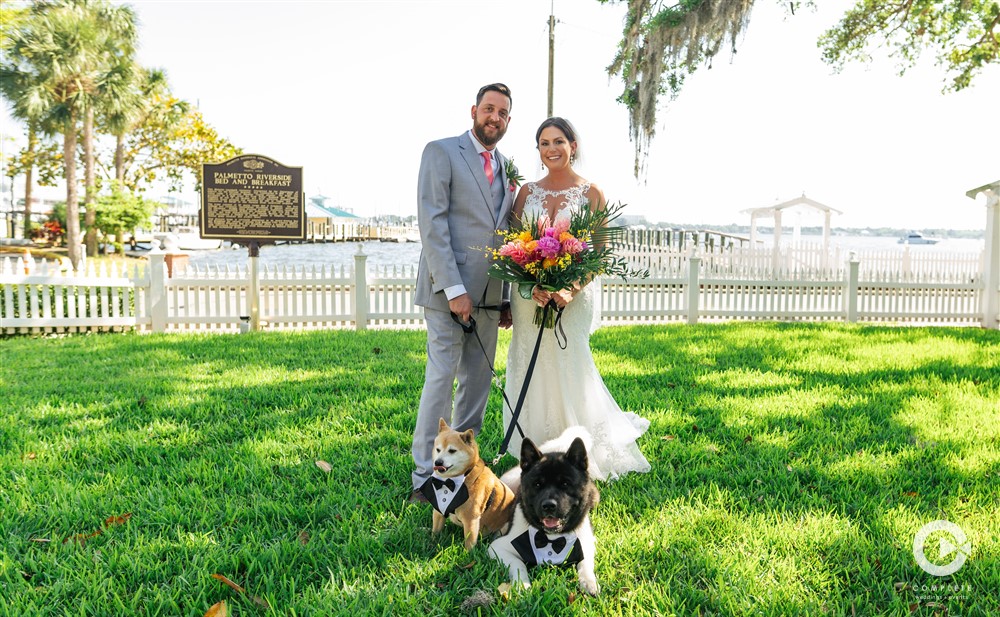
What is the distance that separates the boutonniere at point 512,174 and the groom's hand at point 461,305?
2.62ft

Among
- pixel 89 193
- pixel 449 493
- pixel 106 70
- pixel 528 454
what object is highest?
pixel 106 70

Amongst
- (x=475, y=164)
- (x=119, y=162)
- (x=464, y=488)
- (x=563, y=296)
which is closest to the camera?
(x=464, y=488)

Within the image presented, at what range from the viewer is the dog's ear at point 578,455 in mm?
2432

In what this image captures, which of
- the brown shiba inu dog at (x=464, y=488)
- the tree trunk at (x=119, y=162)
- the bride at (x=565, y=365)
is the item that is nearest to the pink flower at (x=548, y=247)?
the bride at (x=565, y=365)

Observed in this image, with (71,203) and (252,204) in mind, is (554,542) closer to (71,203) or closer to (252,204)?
(252,204)

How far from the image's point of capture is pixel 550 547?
2.45 metres

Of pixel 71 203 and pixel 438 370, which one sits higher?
pixel 71 203

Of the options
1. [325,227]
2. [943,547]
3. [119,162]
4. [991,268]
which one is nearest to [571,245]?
[943,547]

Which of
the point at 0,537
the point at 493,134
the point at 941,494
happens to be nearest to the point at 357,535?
the point at 0,537

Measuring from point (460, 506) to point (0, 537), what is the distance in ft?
7.01

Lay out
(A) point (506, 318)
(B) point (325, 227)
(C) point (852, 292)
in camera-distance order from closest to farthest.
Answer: (A) point (506, 318) < (C) point (852, 292) < (B) point (325, 227)

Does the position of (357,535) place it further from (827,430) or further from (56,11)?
(56,11)

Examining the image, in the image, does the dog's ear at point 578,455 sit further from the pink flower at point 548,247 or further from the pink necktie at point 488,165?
the pink necktie at point 488,165

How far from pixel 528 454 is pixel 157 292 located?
8676mm
